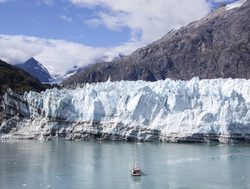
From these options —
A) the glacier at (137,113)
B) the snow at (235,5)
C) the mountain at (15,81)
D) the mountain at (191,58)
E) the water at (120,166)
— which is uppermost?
the snow at (235,5)

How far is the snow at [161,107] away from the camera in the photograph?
45469mm

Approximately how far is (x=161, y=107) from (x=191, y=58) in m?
98.3

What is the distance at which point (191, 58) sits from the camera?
144500 mm

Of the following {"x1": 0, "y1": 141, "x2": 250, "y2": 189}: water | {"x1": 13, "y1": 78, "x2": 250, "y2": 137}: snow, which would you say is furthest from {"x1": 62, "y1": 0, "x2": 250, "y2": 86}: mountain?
{"x1": 0, "y1": 141, "x2": 250, "y2": 189}: water

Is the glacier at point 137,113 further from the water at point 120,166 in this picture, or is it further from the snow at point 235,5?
the snow at point 235,5

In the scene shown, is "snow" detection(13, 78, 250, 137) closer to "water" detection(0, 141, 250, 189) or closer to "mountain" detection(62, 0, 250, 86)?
"water" detection(0, 141, 250, 189)

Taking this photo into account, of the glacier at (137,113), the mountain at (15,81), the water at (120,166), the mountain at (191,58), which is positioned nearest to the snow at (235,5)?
the mountain at (191,58)

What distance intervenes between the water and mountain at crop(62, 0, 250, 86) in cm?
9414

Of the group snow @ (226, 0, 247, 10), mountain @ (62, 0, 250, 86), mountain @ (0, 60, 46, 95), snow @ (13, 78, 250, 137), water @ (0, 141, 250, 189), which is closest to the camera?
water @ (0, 141, 250, 189)

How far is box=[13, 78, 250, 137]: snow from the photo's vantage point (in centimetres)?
4547

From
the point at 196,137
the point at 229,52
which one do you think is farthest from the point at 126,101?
the point at 229,52

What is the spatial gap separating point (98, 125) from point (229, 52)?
92.0m

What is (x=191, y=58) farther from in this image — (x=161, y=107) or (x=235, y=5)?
(x=161, y=107)

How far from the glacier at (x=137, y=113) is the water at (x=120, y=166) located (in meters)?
2.16
